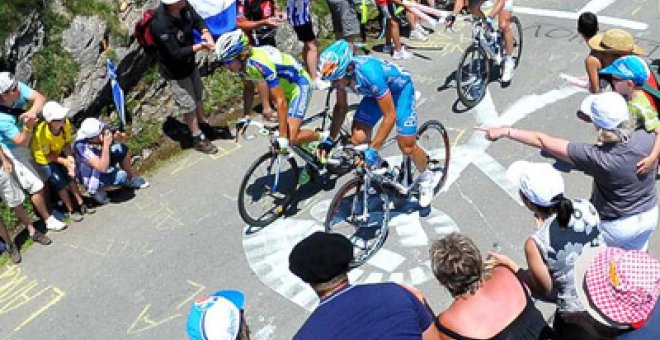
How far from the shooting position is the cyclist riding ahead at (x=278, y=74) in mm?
6887

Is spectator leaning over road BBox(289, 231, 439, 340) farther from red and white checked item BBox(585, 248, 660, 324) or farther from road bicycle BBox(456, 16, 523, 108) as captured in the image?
road bicycle BBox(456, 16, 523, 108)

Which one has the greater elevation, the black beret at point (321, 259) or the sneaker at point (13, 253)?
the black beret at point (321, 259)

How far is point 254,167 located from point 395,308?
350cm

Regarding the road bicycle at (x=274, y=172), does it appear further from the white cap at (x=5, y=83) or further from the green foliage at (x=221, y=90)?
the green foliage at (x=221, y=90)

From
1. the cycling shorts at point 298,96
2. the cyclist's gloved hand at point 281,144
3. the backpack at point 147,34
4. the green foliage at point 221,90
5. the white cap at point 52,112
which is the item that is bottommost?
the green foliage at point 221,90

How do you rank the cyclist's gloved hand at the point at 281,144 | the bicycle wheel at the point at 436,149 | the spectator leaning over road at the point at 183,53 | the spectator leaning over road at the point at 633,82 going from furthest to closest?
the spectator leaning over road at the point at 183,53 < the bicycle wheel at the point at 436,149 < the cyclist's gloved hand at the point at 281,144 < the spectator leaning over road at the point at 633,82

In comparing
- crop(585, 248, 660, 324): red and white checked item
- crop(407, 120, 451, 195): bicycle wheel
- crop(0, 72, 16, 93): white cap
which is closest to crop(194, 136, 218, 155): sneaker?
crop(0, 72, 16, 93): white cap

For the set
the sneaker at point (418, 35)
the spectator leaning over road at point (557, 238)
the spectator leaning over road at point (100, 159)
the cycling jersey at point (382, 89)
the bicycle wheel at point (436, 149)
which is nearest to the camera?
the spectator leaning over road at point (557, 238)

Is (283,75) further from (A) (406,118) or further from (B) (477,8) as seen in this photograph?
(B) (477,8)

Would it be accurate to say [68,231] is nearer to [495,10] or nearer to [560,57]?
[495,10]

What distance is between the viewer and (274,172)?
24.2ft

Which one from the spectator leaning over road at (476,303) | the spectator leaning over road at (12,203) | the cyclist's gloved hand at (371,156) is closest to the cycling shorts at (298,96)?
the cyclist's gloved hand at (371,156)

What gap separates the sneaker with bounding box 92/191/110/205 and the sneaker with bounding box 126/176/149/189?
28 centimetres

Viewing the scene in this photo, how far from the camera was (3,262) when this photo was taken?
Answer: 7434mm
